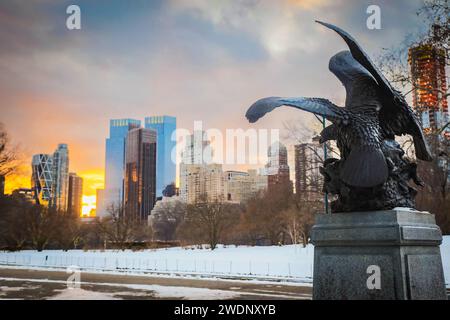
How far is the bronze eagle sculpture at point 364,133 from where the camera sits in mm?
7398

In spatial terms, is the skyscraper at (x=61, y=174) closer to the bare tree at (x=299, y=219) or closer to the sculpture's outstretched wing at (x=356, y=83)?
the bare tree at (x=299, y=219)

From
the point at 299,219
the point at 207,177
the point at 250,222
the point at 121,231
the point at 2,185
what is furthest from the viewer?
the point at 207,177

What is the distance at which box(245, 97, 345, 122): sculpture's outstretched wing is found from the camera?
711 centimetres

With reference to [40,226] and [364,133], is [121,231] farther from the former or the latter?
[364,133]

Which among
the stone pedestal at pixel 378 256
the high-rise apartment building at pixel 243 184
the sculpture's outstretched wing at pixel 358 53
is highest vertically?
the high-rise apartment building at pixel 243 184

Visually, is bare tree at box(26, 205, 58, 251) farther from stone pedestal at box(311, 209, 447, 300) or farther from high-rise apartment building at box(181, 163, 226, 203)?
stone pedestal at box(311, 209, 447, 300)

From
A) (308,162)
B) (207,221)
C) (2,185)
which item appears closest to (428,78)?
(308,162)

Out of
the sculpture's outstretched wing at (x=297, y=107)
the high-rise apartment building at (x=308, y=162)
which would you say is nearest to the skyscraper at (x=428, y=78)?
the sculpture's outstretched wing at (x=297, y=107)

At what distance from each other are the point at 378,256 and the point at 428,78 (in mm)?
14853

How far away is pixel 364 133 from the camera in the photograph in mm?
7711

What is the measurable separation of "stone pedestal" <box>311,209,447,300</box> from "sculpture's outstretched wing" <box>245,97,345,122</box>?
1.72 metres

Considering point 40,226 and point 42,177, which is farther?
point 42,177

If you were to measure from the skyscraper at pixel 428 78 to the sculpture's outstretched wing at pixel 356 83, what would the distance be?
440 inches

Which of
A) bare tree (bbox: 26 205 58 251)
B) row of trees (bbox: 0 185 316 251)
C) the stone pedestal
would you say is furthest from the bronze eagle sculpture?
bare tree (bbox: 26 205 58 251)
